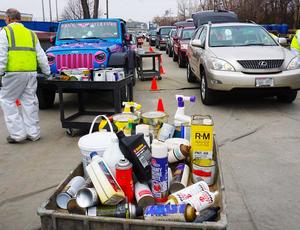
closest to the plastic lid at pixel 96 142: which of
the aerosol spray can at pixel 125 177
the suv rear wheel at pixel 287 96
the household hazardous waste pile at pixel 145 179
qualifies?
the household hazardous waste pile at pixel 145 179

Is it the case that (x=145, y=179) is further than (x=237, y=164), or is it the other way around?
(x=237, y=164)

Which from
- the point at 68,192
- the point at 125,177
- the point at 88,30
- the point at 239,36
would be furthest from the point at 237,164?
the point at 88,30

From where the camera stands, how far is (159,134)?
2660 millimetres

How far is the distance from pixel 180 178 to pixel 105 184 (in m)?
0.60

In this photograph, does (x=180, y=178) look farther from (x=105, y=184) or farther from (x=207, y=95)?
(x=207, y=95)

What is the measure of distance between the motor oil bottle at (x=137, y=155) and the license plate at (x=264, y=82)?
5002mm

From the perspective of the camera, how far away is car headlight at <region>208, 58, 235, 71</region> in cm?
672

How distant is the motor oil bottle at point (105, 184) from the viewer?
1746 millimetres

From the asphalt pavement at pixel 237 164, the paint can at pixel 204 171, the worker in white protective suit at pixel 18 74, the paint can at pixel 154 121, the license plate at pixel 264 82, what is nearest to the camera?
the paint can at pixel 204 171

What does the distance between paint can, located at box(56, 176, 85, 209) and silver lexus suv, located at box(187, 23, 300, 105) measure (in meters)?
5.11

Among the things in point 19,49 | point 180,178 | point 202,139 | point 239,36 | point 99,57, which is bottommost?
point 180,178

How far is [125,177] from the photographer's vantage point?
1859mm

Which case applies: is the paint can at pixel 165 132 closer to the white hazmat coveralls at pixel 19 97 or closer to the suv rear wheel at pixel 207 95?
the white hazmat coveralls at pixel 19 97

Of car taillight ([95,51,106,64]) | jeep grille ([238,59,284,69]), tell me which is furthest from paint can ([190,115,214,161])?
car taillight ([95,51,106,64])
